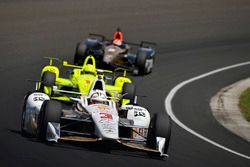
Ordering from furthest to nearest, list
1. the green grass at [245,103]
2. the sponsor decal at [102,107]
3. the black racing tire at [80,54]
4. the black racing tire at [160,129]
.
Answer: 1. the black racing tire at [80,54]
2. the green grass at [245,103]
3. the sponsor decal at [102,107]
4. the black racing tire at [160,129]

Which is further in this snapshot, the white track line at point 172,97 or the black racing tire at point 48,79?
the black racing tire at point 48,79

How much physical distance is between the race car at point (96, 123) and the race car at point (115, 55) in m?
8.32

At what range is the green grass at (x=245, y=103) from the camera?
22.1 meters

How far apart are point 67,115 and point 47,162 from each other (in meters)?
1.96

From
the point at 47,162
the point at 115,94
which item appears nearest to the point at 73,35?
the point at 115,94

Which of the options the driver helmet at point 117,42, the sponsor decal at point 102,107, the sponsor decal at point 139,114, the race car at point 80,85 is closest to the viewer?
the sponsor decal at point 102,107

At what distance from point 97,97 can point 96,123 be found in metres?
1.54

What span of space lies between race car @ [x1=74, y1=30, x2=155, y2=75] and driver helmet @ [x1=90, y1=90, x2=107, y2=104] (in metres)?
8.49

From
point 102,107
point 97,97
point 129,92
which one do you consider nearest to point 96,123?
point 102,107

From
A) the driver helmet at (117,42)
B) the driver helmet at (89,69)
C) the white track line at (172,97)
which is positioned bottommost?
the white track line at (172,97)

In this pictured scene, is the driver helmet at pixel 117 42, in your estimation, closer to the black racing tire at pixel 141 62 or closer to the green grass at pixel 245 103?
the black racing tire at pixel 141 62

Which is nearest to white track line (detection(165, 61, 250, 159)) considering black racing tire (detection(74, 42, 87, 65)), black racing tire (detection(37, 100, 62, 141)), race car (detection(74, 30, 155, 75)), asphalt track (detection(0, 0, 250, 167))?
asphalt track (detection(0, 0, 250, 167))

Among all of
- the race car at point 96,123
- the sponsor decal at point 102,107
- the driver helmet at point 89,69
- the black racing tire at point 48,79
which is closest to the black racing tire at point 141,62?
the driver helmet at point 89,69

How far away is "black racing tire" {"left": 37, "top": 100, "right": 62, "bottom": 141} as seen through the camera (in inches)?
619
